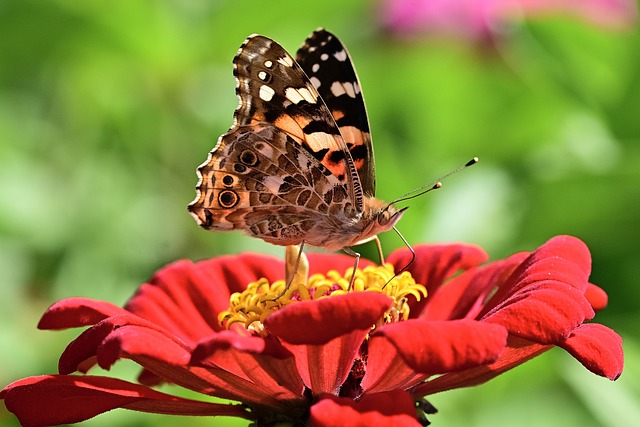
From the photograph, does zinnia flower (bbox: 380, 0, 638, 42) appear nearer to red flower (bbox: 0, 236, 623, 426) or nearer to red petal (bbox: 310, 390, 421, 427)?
red flower (bbox: 0, 236, 623, 426)

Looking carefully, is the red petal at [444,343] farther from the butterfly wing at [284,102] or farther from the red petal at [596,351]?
the butterfly wing at [284,102]

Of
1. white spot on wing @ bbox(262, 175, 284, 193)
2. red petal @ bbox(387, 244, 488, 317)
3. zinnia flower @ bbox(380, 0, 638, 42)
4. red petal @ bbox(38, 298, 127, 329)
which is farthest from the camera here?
zinnia flower @ bbox(380, 0, 638, 42)

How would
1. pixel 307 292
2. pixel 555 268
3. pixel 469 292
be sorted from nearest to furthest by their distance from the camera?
pixel 555 268, pixel 307 292, pixel 469 292

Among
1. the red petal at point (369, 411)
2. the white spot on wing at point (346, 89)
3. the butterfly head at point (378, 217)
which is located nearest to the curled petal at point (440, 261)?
the butterfly head at point (378, 217)

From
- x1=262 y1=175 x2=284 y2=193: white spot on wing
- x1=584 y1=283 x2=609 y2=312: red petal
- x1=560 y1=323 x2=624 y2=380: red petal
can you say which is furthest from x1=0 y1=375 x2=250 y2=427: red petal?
x1=584 y1=283 x2=609 y2=312: red petal

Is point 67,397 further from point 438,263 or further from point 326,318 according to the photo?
point 438,263

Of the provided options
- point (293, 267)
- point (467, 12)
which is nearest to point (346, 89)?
point (293, 267)
